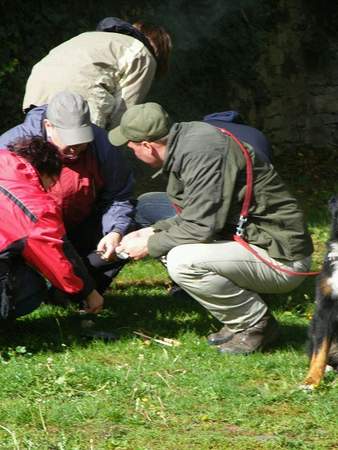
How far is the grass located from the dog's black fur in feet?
0.32

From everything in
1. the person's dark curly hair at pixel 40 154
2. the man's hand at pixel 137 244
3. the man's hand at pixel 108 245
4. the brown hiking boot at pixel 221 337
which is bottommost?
the brown hiking boot at pixel 221 337

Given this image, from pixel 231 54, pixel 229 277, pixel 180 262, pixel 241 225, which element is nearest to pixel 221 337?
pixel 229 277

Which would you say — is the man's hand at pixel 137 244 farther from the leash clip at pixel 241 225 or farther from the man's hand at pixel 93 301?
the leash clip at pixel 241 225

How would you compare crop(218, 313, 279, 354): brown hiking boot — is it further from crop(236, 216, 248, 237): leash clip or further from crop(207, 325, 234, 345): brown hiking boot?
crop(236, 216, 248, 237): leash clip

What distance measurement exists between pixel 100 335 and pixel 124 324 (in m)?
0.44

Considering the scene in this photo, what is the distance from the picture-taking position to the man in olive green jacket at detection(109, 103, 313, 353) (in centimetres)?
587

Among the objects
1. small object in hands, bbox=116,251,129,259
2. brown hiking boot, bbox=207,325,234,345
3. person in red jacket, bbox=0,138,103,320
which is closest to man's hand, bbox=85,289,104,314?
person in red jacket, bbox=0,138,103,320

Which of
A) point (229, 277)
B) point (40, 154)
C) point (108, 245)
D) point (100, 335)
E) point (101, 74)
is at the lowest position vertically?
point (100, 335)

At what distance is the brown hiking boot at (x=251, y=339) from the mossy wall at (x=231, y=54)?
19.3 feet

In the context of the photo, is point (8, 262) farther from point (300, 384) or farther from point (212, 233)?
point (300, 384)

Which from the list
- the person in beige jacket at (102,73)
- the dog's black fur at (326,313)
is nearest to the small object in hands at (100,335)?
the dog's black fur at (326,313)

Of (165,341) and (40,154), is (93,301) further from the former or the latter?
(40,154)

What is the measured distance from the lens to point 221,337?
6301mm

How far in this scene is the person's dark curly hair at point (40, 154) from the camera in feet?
19.7
